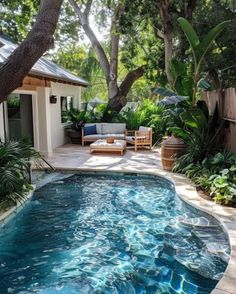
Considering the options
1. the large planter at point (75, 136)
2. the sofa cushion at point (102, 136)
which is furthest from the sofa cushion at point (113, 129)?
the large planter at point (75, 136)

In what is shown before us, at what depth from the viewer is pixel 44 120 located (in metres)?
12.5

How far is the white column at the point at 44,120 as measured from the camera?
12.3 meters

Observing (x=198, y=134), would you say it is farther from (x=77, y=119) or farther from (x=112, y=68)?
(x=112, y=68)

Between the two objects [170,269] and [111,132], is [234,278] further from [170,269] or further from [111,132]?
[111,132]

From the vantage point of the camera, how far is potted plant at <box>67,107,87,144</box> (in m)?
16.5

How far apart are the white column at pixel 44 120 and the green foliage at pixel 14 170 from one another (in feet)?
14.5

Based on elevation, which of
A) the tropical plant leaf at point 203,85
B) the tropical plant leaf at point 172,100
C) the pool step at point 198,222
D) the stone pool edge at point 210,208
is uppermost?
the tropical plant leaf at point 203,85

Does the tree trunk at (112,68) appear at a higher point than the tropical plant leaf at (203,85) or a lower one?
higher

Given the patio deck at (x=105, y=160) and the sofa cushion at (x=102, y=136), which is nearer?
the patio deck at (x=105, y=160)

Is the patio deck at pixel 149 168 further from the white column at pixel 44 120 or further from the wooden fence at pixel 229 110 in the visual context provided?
the wooden fence at pixel 229 110

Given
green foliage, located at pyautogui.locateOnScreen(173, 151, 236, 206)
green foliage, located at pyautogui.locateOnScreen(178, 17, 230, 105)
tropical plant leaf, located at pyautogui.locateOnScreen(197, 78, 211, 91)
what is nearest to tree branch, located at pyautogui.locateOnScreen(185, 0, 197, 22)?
green foliage, located at pyautogui.locateOnScreen(178, 17, 230, 105)

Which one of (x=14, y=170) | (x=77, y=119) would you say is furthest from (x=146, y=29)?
(x=14, y=170)

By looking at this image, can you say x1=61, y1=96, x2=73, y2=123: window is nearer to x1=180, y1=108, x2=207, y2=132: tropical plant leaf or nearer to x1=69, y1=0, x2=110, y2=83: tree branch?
x1=69, y1=0, x2=110, y2=83: tree branch

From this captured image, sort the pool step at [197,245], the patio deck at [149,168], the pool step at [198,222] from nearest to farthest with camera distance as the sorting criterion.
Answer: the patio deck at [149,168], the pool step at [197,245], the pool step at [198,222]
